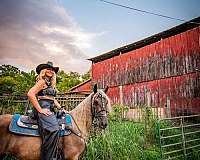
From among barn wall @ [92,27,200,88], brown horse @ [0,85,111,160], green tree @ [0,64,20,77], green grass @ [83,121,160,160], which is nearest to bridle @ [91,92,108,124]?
brown horse @ [0,85,111,160]

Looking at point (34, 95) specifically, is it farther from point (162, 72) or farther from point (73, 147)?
point (162, 72)

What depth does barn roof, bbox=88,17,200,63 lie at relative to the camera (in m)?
16.9

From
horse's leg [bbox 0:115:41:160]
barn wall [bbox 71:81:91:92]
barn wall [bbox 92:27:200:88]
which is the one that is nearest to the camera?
horse's leg [bbox 0:115:41:160]

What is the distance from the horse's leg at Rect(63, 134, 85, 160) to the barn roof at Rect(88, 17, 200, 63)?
1268 centimetres

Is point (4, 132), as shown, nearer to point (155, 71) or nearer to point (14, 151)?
point (14, 151)

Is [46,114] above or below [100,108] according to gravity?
below

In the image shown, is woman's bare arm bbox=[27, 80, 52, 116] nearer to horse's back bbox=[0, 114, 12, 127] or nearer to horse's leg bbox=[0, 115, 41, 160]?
horse's leg bbox=[0, 115, 41, 160]

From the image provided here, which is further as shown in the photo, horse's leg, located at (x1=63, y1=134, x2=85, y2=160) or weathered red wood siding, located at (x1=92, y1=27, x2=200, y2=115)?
weathered red wood siding, located at (x1=92, y1=27, x2=200, y2=115)

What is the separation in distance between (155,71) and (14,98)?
12811mm

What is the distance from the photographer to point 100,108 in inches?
171

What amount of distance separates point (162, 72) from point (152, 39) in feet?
10.4

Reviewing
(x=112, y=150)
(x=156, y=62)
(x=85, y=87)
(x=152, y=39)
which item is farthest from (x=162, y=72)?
(x=112, y=150)

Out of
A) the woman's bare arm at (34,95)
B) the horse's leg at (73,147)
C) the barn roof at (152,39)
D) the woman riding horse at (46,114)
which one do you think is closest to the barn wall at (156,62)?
the barn roof at (152,39)

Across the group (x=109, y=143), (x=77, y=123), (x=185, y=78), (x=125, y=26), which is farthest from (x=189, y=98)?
(x=77, y=123)
